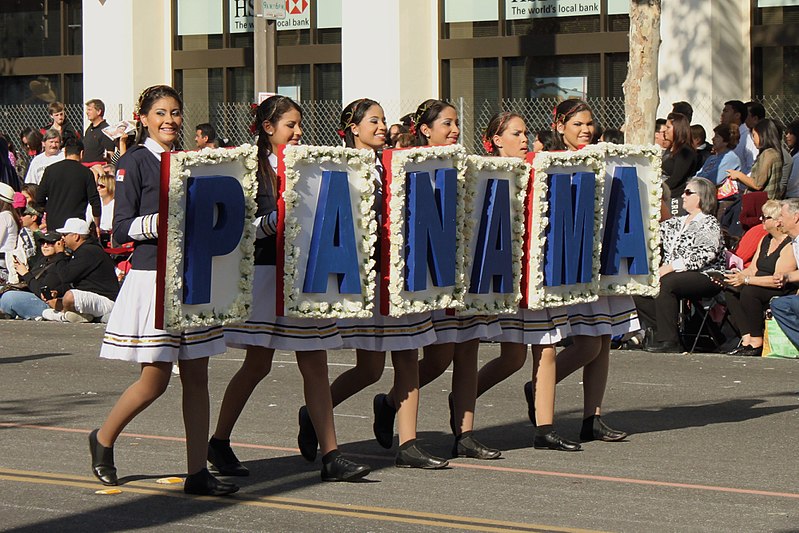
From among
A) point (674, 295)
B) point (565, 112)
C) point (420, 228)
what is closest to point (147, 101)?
point (420, 228)

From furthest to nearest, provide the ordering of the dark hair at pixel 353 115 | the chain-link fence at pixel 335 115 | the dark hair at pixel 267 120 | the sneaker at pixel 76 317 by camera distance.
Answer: the chain-link fence at pixel 335 115 → the sneaker at pixel 76 317 → the dark hair at pixel 353 115 → the dark hair at pixel 267 120

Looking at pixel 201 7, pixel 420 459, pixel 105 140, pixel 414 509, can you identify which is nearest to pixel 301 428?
pixel 420 459

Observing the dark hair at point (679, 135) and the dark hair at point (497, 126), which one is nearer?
the dark hair at point (497, 126)

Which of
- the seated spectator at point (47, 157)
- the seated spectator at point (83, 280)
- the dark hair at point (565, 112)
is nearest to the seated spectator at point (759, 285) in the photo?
the dark hair at point (565, 112)

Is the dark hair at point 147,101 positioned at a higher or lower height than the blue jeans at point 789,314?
higher

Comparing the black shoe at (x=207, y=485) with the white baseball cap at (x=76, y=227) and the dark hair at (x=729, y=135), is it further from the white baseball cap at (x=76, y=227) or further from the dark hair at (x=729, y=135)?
the dark hair at (x=729, y=135)

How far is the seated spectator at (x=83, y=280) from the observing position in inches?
707

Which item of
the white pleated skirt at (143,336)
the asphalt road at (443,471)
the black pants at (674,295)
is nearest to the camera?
the asphalt road at (443,471)

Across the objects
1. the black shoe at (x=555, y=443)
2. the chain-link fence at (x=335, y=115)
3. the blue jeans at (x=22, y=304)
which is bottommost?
the black shoe at (x=555, y=443)

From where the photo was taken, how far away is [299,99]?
27078mm

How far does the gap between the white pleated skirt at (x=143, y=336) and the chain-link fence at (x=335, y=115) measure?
12378 mm

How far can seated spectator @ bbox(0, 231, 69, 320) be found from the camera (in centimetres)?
1823

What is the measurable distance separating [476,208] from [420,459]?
4.71 feet

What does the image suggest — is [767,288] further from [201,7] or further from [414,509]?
[201,7]
